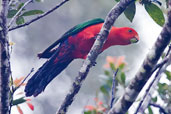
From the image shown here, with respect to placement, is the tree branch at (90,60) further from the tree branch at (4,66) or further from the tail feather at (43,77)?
the tail feather at (43,77)

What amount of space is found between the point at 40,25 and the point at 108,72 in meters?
4.46

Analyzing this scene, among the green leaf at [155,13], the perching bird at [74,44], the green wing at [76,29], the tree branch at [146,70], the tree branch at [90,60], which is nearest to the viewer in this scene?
the tree branch at [146,70]

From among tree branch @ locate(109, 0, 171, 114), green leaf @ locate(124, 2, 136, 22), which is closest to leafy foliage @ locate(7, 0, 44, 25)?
green leaf @ locate(124, 2, 136, 22)

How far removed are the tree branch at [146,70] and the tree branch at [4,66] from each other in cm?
58

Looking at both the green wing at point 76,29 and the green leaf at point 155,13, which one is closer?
the green leaf at point 155,13

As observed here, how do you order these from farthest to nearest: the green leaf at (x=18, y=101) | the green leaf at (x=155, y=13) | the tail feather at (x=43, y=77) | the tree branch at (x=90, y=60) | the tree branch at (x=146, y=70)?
1. the tail feather at (x=43, y=77)
2. the green leaf at (x=155, y=13)
3. the green leaf at (x=18, y=101)
4. the tree branch at (x=90, y=60)
5. the tree branch at (x=146, y=70)

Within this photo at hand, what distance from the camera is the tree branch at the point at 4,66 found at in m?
1.89

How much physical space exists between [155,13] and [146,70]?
1.01m

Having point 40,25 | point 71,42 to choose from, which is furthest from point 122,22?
point 71,42

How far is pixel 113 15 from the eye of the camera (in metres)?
2.31

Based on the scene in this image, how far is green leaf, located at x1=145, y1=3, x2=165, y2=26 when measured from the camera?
2504mm

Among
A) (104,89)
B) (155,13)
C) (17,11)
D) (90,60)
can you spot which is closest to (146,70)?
(90,60)

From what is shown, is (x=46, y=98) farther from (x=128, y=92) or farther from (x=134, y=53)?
(x=128, y=92)

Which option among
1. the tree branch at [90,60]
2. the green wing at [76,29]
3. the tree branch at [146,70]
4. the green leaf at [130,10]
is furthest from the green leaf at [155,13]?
the green wing at [76,29]
